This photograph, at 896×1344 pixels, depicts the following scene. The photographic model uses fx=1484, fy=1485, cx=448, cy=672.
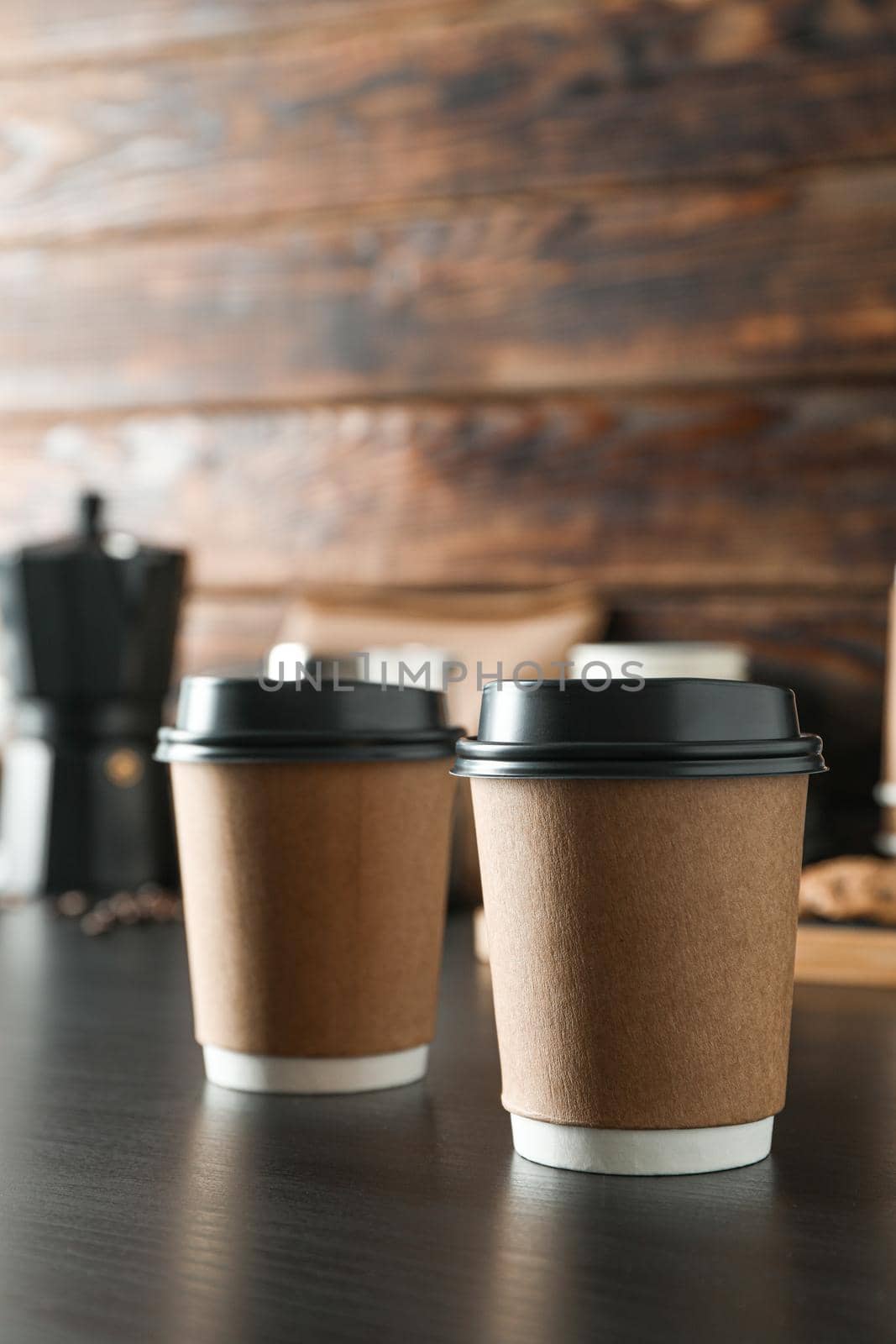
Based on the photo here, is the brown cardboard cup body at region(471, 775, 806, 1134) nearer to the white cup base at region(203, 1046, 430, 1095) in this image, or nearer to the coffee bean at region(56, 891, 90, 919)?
the white cup base at region(203, 1046, 430, 1095)

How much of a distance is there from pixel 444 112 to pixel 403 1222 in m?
1.60

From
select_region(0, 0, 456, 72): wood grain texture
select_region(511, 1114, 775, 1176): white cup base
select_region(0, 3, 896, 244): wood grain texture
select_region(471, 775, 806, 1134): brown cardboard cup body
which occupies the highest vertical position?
select_region(0, 0, 456, 72): wood grain texture

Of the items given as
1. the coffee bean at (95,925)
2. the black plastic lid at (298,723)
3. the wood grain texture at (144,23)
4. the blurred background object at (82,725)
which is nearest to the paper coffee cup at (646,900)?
the black plastic lid at (298,723)

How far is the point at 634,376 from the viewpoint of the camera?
1.73 metres

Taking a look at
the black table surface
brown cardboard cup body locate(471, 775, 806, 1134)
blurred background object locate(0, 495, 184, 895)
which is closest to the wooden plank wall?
blurred background object locate(0, 495, 184, 895)

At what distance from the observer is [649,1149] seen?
51 cm

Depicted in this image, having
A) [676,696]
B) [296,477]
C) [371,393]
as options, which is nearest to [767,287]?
[371,393]

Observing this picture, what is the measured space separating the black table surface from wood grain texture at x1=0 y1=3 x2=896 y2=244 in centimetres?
126

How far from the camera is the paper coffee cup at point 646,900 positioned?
1.61ft

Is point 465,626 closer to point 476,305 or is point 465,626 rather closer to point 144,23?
point 476,305

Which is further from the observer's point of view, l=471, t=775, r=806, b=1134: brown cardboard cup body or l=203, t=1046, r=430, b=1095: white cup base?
l=203, t=1046, r=430, b=1095: white cup base

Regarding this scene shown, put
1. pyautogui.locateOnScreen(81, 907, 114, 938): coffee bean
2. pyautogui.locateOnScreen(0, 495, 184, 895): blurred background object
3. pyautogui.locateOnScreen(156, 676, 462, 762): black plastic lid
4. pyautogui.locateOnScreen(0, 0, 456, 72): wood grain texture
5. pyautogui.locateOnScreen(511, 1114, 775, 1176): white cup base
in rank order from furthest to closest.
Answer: pyautogui.locateOnScreen(0, 0, 456, 72): wood grain texture < pyautogui.locateOnScreen(0, 495, 184, 895): blurred background object < pyautogui.locateOnScreen(81, 907, 114, 938): coffee bean < pyautogui.locateOnScreen(156, 676, 462, 762): black plastic lid < pyautogui.locateOnScreen(511, 1114, 775, 1176): white cup base

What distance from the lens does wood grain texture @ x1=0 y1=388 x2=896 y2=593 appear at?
166 centimetres

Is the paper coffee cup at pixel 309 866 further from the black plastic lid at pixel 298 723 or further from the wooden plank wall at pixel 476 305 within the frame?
the wooden plank wall at pixel 476 305
